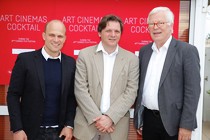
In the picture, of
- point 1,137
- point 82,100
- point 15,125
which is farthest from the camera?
point 1,137

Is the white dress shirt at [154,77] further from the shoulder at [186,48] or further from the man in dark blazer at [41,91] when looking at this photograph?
the man in dark blazer at [41,91]

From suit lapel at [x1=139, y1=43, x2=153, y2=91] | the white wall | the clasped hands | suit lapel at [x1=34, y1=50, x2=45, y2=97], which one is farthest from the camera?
the white wall

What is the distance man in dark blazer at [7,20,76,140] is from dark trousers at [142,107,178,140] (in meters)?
0.75

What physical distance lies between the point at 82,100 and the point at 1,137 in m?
1.73

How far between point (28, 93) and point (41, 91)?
4.6 inches

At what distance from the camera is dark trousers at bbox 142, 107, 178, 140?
235 centimetres

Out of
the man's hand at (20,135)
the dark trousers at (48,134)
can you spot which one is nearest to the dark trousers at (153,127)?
the dark trousers at (48,134)

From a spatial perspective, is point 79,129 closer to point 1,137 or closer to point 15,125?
point 15,125

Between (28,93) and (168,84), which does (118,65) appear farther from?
(28,93)

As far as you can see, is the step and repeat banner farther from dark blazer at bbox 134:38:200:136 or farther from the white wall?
dark blazer at bbox 134:38:200:136

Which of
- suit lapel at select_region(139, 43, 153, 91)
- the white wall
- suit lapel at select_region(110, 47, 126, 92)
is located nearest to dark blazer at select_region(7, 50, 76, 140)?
suit lapel at select_region(110, 47, 126, 92)

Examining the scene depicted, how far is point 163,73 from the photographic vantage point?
2266 mm

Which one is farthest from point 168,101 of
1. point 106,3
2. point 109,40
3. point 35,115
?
point 106,3

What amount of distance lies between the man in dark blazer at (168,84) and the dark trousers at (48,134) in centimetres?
79
